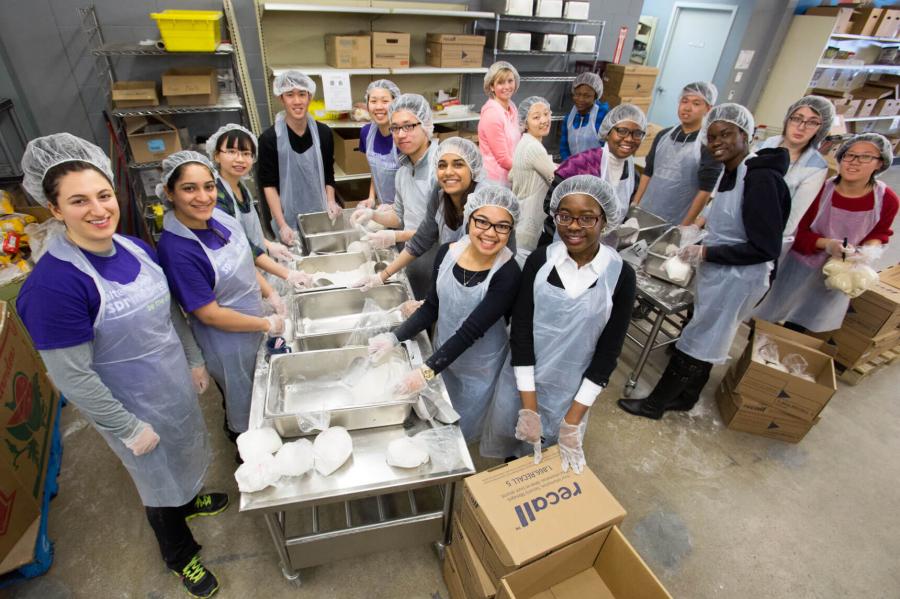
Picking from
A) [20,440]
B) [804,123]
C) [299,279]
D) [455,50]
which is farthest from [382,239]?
[455,50]

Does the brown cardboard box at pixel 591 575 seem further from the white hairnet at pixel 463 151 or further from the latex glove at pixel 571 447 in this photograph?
the white hairnet at pixel 463 151

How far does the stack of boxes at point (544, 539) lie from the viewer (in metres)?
1.38

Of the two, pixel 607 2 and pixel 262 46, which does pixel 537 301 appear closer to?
pixel 262 46

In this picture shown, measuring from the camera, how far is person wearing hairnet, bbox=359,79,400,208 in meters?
2.73

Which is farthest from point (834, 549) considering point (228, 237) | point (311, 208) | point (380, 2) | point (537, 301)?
point (380, 2)

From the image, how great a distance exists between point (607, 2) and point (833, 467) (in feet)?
16.8

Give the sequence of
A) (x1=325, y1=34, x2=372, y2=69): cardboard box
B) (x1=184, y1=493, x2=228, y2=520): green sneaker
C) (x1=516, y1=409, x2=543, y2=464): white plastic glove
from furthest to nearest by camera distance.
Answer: (x1=325, y1=34, x2=372, y2=69): cardboard box, (x1=184, y1=493, x2=228, y2=520): green sneaker, (x1=516, y1=409, x2=543, y2=464): white plastic glove

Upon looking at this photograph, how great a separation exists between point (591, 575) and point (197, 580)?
155cm

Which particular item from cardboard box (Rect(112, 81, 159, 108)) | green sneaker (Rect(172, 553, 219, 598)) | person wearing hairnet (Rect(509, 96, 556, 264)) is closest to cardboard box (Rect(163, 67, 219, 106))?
cardboard box (Rect(112, 81, 159, 108))

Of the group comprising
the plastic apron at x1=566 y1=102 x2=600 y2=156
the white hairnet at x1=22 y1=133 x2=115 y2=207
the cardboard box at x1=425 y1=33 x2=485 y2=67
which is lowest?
the plastic apron at x1=566 y1=102 x2=600 y2=156

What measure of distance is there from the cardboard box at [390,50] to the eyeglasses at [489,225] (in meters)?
3.18

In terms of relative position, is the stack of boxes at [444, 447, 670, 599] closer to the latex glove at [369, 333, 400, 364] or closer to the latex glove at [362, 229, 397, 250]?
the latex glove at [369, 333, 400, 364]

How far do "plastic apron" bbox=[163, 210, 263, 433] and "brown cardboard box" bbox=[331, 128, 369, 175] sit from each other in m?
2.66

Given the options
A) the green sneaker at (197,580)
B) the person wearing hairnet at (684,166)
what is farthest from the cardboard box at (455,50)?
the green sneaker at (197,580)
